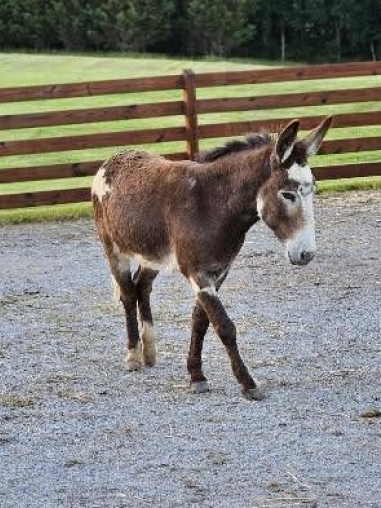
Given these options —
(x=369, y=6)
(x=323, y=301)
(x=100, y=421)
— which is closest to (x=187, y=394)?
(x=100, y=421)

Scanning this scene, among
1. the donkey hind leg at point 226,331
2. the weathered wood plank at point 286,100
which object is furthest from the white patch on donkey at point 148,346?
the weathered wood plank at point 286,100

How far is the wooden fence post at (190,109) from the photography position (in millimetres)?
13797

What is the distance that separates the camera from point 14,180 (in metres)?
13.7

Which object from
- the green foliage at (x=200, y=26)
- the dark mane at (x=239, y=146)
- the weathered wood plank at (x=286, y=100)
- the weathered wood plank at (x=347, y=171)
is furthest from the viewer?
the green foliage at (x=200, y=26)

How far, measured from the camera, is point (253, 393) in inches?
263

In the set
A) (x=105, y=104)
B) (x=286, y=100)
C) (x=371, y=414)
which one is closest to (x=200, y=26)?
(x=105, y=104)

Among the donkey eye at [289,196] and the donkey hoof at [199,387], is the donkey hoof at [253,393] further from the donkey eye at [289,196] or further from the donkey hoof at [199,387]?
the donkey eye at [289,196]

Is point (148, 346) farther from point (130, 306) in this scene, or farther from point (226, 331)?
point (226, 331)

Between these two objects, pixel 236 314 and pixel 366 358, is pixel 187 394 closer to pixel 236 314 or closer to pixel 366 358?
pixel 366 358

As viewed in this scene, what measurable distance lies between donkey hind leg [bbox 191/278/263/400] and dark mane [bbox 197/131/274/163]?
2.52 feet

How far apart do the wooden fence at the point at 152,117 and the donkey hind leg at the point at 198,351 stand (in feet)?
21.3

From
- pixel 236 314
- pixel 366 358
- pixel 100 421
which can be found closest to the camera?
pixel 100 421

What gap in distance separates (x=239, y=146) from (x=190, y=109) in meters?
7.00

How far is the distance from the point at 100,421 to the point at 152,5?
35.8m
